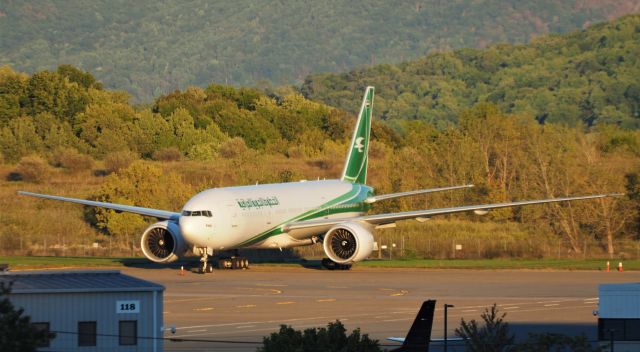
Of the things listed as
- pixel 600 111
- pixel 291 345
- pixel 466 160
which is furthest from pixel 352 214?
pixel 600 111

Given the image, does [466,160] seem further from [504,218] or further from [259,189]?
[259,189]

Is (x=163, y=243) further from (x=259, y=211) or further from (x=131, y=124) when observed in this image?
(x=131, y=124)

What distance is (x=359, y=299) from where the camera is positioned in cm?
4228

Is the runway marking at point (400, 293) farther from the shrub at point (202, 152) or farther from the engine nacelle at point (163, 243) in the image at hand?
the shrub at point (202, 152)

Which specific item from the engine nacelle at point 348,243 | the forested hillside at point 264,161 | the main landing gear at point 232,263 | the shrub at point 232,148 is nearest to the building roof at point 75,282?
the engine nacelle at point 348,243

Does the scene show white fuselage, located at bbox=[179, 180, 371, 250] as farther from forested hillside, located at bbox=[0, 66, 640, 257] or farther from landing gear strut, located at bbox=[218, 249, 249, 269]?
forested hillside, located at bbox=[0, 66, 640, 257]

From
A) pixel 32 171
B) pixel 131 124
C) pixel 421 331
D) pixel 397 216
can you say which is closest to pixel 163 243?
pixel 397 216

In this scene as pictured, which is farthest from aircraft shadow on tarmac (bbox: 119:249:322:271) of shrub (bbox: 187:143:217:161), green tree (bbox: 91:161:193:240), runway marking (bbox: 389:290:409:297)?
shrub (bbox: 187:143:217:161)

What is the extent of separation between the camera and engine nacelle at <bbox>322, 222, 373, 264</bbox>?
170 ft

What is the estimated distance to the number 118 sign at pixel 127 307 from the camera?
86.9 ft

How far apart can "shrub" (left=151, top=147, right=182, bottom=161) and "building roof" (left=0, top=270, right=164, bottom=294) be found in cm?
7782

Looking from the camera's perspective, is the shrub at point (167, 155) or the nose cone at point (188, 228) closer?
the nose cone at point (188, 228)

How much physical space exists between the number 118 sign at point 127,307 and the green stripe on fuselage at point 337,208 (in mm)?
24853

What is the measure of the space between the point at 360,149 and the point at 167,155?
155 feet
